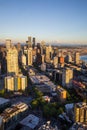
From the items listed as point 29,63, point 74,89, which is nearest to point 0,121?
point 74,89

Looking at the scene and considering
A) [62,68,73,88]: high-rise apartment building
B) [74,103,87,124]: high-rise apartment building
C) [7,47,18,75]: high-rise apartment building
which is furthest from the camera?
[7,47,18,75]: high-rise apartment building

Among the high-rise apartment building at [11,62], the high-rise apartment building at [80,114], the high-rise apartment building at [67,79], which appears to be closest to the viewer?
the high-rise apartment building at [80,114]

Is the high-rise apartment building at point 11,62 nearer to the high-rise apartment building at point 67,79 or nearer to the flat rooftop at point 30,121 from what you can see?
the high-rise apartment building at point 67,79

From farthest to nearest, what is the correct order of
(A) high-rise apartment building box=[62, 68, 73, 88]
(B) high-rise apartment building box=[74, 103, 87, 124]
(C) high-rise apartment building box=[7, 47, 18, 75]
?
(C) high-rise apartment building box=[7, 47, 18, 75]
(A) high-rise apartment building box=[62, 68, 73, 88]
(B) high-rise apartment building box=[74, 103, 87, 124]

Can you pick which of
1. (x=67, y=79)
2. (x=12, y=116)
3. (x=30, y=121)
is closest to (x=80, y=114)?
(x=30, y=121)

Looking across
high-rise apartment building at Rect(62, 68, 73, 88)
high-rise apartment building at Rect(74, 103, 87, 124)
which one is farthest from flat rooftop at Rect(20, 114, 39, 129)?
high-rise apartment building at Rect(62, 68, 73, 88)

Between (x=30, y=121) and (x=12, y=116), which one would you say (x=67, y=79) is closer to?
(x=30, y=121)

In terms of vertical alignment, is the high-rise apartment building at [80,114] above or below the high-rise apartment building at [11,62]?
below

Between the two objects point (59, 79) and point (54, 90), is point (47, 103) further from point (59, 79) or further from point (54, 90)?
point (59, 79)

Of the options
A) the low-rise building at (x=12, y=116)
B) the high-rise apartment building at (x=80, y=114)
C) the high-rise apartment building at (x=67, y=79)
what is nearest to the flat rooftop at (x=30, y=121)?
the low-rise building at (x=12, y=116)

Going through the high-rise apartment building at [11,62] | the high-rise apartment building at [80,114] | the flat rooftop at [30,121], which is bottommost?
the flat rooftop at [30,121]

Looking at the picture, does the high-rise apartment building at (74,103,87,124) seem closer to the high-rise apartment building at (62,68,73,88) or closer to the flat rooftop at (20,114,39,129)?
the flat rooftop at (20,114,39,129)

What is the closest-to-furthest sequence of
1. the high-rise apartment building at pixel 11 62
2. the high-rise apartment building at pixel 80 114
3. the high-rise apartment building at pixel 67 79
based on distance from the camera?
the high-rise apartment building at pixel 80 114, the high-rise apartment building at pixel 67 79, the high-rise apartment building at pixel 11 62
